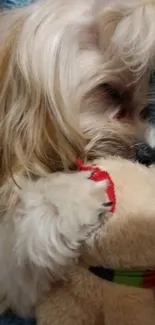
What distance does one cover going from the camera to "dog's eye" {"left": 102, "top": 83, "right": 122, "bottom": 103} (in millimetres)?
1117

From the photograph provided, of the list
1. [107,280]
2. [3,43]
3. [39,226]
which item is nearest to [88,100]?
[3,43]

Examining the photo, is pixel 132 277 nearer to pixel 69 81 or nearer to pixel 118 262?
pixel 118 262

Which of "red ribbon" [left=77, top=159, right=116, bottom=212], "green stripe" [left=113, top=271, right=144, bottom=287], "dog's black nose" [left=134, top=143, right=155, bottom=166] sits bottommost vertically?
"dog's black nose" [left=134, top=143, right=155, bottom=166]

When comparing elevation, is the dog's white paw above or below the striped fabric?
above

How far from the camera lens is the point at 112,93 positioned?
3.71 feet

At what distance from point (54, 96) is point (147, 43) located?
0.63 ft

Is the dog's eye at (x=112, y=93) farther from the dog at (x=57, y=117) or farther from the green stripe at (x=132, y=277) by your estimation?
the green stripe at (x=132, y=277)

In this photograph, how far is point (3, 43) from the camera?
3.44 ft

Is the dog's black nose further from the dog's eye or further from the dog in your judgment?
the dog's eye

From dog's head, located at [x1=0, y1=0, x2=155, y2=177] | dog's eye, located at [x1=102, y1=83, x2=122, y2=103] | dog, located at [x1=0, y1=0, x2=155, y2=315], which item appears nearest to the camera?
dog, located at [x1=0, y1=0, x2=155, y2=315]

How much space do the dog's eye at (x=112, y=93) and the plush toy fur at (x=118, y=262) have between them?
0.90ft

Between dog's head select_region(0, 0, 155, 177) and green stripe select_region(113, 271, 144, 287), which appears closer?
green stripe select_region(113, 271, 144, 287)

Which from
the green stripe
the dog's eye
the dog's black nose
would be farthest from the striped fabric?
the dog's eye

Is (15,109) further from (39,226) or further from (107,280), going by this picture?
(107,280)
